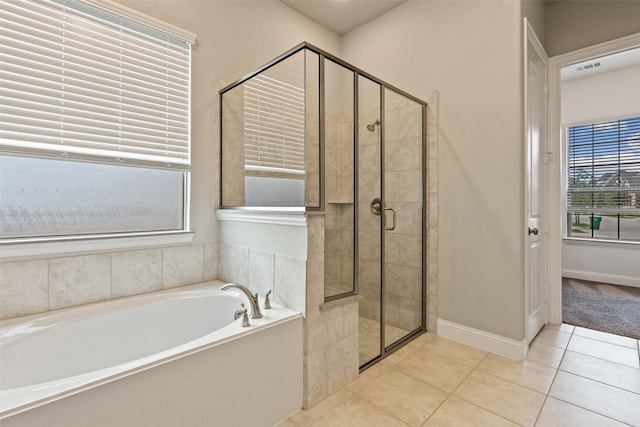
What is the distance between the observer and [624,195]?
4020 mm

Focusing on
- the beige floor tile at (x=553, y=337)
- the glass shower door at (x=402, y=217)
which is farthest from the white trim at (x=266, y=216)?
the beige floor tile at (x=553, y=337)

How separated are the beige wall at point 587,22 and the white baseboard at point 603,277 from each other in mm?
3207

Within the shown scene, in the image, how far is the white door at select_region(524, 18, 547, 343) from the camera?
2.15 meters

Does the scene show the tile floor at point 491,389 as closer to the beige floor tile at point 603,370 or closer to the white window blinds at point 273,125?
the beige floor tile at point 603,370

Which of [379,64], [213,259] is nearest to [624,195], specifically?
[379,64]

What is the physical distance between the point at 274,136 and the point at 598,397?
2489 millimetres

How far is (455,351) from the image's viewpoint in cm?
222

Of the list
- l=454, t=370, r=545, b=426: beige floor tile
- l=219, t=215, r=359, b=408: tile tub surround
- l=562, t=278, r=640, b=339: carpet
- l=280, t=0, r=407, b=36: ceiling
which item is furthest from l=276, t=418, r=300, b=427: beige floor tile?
l=280, t=0, r=407, b=36: ceiling

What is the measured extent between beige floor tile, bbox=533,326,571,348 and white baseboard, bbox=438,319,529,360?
0.39 m

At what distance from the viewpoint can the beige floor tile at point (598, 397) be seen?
5.06 feet

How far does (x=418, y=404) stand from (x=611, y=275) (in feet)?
13.5

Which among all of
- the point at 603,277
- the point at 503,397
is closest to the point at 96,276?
the point at 503,397

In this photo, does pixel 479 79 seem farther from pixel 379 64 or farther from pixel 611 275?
pixel 611 275

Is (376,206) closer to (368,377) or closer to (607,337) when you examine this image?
(368,377)
